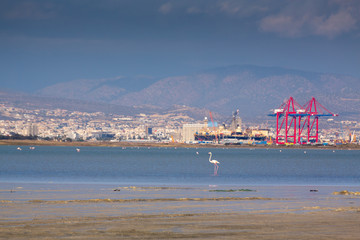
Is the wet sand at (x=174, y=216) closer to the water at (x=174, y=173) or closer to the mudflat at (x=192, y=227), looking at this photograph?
the mudflat at (x=192, y=227)

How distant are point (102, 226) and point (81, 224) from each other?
65 cm

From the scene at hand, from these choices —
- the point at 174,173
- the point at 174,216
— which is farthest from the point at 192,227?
the point at 174,173

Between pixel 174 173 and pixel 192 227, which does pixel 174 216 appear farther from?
pixel 174 173

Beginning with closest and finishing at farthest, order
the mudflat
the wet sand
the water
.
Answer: the mudflat → the wet sand → the water

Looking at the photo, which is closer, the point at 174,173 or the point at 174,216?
the point at 174,216

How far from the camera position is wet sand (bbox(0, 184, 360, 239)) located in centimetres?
1611

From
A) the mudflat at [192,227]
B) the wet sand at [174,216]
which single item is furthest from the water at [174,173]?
the mudflat at [192,227]

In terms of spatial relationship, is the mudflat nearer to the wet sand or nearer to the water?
the wet sand

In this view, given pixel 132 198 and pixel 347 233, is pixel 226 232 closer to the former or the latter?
pixel 347 233

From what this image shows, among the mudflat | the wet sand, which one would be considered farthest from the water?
the mudflat

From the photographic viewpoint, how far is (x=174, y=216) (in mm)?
19953

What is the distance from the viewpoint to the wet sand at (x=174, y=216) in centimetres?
1611

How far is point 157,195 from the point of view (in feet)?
94.7

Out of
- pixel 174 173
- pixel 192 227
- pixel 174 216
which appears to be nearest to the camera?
pixel 192 227
